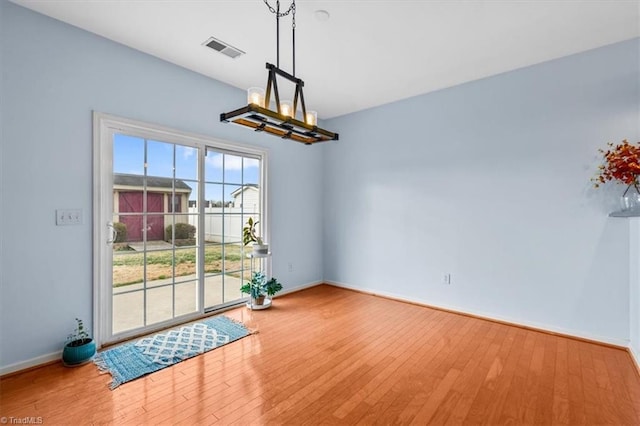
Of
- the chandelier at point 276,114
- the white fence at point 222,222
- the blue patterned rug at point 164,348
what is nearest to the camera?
the chandelier at point 276,114

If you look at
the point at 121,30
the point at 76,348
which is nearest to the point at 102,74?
the point at 121,30

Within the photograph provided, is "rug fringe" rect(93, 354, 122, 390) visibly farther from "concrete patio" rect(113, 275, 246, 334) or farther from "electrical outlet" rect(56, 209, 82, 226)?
"electrical outlet" rect(56, 209, 82, 226)

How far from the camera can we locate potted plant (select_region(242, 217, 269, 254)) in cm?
381

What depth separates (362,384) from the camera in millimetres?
2199

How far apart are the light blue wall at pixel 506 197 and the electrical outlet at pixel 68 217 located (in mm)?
3492

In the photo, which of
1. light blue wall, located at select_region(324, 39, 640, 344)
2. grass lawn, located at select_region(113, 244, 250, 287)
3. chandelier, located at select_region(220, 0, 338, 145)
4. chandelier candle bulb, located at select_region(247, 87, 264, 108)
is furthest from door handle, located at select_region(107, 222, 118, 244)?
light blue wall, located at select_region(324, 39, 640, 344)

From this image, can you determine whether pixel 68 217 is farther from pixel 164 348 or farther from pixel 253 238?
pixel 253 238

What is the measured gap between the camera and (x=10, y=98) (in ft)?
7.47

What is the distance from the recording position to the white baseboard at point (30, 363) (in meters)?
2.26

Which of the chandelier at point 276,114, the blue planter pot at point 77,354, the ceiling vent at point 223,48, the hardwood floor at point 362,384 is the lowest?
the hardwood floor at point 362,384

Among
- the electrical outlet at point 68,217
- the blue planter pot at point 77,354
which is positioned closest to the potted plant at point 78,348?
the blue planter pot at point 77,354

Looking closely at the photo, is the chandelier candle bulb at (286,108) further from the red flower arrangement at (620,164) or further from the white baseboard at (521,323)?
the white baseboard at (521,323)

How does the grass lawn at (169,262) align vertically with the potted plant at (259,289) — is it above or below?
above

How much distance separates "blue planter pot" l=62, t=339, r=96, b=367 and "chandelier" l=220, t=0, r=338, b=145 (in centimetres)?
221
